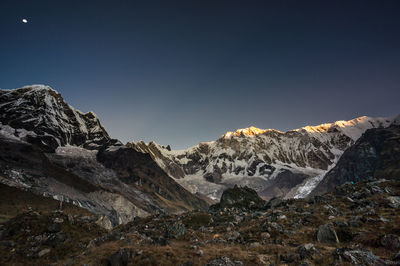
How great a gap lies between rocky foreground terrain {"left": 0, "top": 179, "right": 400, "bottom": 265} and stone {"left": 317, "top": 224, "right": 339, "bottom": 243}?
87mm

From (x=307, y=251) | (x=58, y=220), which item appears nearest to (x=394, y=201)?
(x=307, y=251)

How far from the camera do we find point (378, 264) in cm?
1295

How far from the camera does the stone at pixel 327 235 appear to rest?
2060 cm

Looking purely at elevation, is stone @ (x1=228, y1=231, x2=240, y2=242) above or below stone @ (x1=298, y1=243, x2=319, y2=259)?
below

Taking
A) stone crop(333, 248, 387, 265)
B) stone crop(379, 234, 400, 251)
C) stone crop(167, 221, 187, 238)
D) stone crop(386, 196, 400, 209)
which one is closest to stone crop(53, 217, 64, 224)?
stone crop(167, 221, 187, 238)

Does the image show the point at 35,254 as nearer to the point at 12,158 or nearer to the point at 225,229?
the point at 225,229

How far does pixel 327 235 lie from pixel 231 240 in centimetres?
1008

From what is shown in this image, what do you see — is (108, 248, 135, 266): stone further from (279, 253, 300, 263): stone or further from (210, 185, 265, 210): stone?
(210, 185, 265, 210): stone

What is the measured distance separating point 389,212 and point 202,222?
26.9 m

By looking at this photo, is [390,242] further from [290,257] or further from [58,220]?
[58,220]

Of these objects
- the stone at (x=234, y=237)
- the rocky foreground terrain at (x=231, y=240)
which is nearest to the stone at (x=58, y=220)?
the rocky foreground terrain at (x=231, y=240)

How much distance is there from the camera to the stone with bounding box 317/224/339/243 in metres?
20.6

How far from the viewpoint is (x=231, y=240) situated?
83.2 feet

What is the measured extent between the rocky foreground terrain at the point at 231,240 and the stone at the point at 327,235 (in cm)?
9
